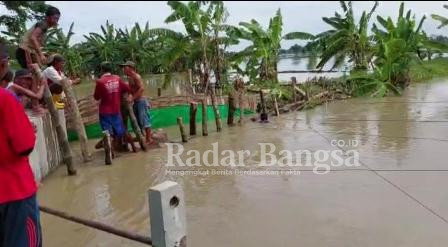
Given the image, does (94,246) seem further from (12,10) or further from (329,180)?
(12,10)

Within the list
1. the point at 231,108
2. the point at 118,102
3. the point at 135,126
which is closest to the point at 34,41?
the point at 118,102

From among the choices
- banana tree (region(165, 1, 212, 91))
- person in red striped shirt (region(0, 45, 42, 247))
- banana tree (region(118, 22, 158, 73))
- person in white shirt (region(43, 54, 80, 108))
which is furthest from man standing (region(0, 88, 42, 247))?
banana tree (region(118, 22, 158, 73))

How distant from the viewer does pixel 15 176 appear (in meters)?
2.77

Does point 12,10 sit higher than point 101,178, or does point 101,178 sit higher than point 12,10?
point 12,10

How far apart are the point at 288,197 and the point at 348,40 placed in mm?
13893

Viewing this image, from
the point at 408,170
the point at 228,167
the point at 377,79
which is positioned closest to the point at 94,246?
the point at 228,167

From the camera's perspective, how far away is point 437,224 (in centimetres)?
427

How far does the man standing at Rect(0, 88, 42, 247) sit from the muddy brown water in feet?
4.58

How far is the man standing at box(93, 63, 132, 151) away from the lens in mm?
7819

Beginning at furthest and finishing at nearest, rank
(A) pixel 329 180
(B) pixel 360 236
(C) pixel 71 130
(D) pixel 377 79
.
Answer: (D) pixel 377 79
(C) pixel 71 130
(A) pixel 329 180
(B) pixel 360 236

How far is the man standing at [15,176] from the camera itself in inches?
106

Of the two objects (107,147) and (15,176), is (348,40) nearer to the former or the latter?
(107,147)

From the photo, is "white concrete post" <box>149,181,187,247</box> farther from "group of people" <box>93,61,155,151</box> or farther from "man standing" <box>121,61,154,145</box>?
"man standing" <box>121,61,154,145</box>

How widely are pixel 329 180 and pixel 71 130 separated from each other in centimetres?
579
